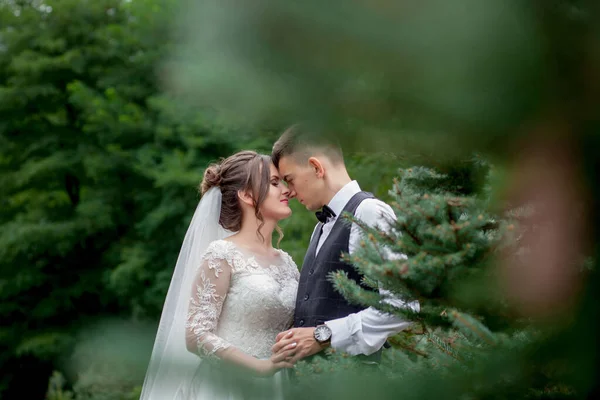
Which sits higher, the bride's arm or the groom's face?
the groom's face

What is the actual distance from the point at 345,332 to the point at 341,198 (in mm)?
673

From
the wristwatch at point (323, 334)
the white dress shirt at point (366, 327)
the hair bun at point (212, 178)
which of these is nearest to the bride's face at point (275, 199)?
the hair bun at point (212, 178)

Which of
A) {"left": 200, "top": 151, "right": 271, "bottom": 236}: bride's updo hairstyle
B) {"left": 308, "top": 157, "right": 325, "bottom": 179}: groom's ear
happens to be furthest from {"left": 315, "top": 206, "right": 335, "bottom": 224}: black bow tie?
{"left": 200, "top": 151, "right": 271, "bottom": 236}: bride's updo hairstyle

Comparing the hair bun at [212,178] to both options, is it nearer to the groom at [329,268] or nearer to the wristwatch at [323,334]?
the groom at [329,268]

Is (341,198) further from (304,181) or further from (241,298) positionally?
(241,298)

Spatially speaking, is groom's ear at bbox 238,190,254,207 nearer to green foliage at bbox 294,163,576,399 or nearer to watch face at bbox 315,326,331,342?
watch face at bbox 315,326,331,342

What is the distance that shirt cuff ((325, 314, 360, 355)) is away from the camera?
10.4 ft

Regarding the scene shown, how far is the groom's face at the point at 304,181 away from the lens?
3.64m

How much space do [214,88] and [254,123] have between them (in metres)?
0.07

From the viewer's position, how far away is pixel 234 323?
4125mm

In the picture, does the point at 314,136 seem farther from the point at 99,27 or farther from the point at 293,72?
the point at 99,27

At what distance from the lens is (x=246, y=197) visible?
4.35 m

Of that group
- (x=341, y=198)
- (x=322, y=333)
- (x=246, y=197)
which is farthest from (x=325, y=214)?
(x=246, y=197)

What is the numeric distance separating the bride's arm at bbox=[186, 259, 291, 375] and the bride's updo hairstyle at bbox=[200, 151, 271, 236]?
0.41 meters
